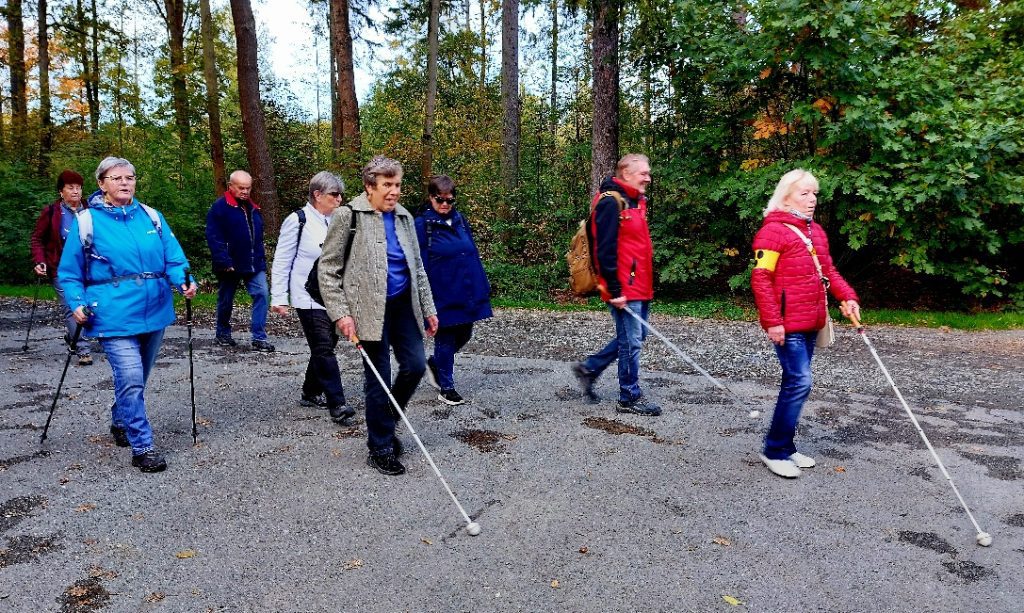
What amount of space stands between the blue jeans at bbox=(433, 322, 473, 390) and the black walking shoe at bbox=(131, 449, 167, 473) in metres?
2.40

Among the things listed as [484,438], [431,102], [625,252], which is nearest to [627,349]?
[625,252]

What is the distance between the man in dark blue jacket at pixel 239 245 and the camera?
819cm

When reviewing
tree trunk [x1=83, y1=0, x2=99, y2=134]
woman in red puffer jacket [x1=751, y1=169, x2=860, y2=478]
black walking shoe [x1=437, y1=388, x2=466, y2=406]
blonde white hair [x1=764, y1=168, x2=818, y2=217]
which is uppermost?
tree trunk [x1=83, y1=0, x2=99, y2=134]

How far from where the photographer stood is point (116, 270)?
4.44m

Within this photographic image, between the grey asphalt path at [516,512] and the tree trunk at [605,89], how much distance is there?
8.41 meters

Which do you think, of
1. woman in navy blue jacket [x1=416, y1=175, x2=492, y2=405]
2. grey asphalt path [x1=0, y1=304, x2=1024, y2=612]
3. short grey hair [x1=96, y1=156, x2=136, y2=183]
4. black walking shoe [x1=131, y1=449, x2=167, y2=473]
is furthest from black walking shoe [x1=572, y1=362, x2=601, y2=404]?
short grey hair [x1=96, y1=156, x2=136, y2=183]

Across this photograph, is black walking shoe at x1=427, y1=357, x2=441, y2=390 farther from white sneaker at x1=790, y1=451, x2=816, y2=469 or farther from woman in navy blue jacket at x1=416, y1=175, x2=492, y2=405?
white sneaker at x1=790, y1=451, x2=816, y2=469

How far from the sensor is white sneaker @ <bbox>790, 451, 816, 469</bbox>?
4645mm

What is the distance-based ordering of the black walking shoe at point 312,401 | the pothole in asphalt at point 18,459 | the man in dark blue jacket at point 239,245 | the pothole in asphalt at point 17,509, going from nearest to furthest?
the pothole in asphalt at point 17,509 < the pothole in asphalt at point 18,459 < the black walking shoe at point 312,401 < the man in dark blue jacket at point 239,245

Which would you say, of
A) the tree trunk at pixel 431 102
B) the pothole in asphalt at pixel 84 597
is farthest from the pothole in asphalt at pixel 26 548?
the tree trunk at pixel 431 102

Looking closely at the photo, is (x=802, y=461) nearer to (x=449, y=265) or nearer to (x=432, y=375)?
(x=449, y=265)

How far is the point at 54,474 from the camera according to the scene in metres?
4.44

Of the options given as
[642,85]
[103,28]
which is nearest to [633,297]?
[642,85]

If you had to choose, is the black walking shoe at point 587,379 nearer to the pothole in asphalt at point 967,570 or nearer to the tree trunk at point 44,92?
the pothole in asphalt at point 967,570
